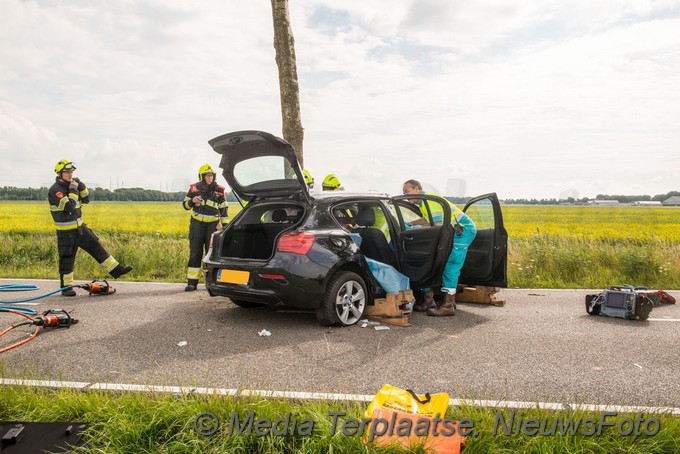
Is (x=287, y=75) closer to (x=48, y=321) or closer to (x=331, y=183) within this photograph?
(x=331, y=183)

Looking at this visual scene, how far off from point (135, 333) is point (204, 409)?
2.65m

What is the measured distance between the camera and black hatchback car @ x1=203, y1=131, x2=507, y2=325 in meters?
5.45

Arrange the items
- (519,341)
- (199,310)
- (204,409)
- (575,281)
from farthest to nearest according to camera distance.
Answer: (575,281) < (199,310) < (519,341) < (204,409)

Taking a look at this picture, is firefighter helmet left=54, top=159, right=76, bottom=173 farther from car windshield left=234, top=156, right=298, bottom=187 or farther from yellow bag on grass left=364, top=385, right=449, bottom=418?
yellow bag on grass left=364, top=385, right=449, bottom=418

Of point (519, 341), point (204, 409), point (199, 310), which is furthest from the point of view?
point (199, 310)

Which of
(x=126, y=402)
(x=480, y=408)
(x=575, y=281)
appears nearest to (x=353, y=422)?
(x=480, y=408)

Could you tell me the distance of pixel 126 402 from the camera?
3.28 metres

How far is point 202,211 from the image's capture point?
845 centimetres

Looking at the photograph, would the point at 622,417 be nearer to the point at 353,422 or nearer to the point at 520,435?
the point at 520,435

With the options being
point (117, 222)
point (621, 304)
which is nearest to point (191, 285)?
point (621, 304)

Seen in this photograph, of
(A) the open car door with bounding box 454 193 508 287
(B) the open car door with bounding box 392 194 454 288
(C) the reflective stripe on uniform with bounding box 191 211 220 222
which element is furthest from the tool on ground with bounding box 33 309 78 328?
(A) the open car door with bounding box 454 193 508 287

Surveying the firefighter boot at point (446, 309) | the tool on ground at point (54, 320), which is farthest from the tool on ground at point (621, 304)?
the tool on ground at point (54, 320)

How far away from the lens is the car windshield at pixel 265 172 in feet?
19.5

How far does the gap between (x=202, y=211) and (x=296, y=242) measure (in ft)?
11.5
